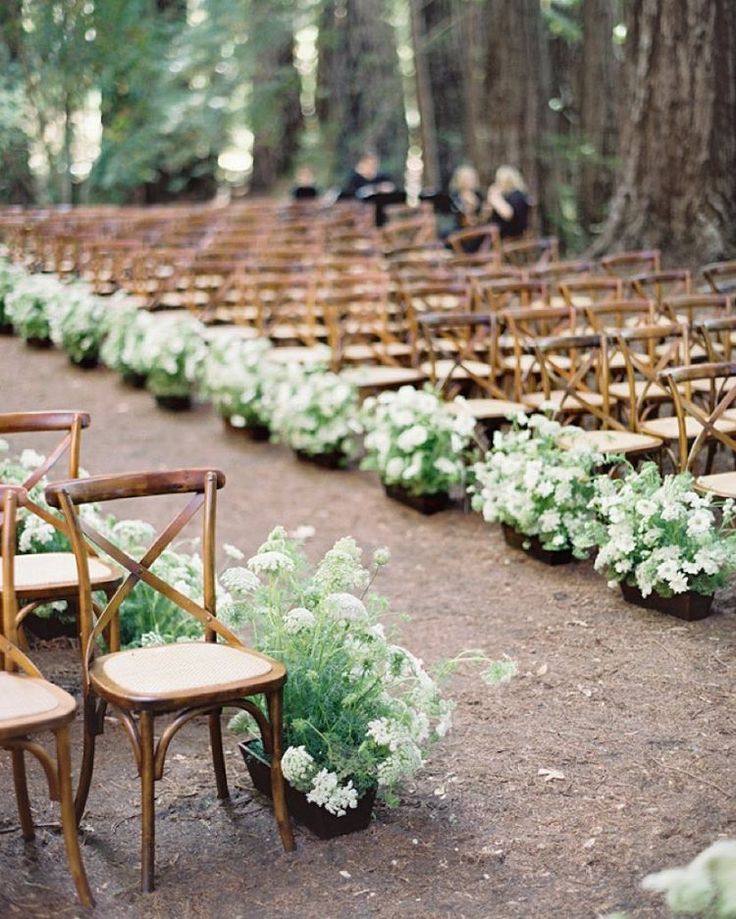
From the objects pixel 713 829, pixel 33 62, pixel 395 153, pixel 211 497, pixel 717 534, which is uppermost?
pixel 33 62

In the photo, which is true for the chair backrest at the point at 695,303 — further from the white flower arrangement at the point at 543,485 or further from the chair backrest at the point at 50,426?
the chair backrest at the point at 50,426

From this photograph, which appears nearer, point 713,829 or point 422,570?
point 713,829

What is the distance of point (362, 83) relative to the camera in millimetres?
22484

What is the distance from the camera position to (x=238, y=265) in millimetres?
11133

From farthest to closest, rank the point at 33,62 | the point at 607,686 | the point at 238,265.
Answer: the point at 33,62 < the point at 238,265 < the point at 607,686

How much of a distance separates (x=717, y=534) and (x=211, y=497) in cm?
240

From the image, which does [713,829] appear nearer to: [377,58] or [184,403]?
[184,403]

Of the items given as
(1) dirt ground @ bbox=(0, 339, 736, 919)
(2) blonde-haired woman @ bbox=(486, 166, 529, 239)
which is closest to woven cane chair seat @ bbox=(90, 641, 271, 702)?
(1) dirt ground @ bbox=(0, 339, 736, 919)

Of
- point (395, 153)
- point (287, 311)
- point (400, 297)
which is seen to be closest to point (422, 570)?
point (400, 297)

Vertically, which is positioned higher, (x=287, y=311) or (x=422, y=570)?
(x=287, y=311)

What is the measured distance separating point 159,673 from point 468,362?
5.54 meters

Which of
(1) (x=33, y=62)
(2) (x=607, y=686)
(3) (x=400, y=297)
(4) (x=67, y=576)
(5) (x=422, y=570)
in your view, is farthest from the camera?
(1) (x=33, y=62)

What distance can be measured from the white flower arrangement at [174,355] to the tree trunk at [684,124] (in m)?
4.12

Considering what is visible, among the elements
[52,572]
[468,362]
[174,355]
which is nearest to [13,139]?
[174,355]
